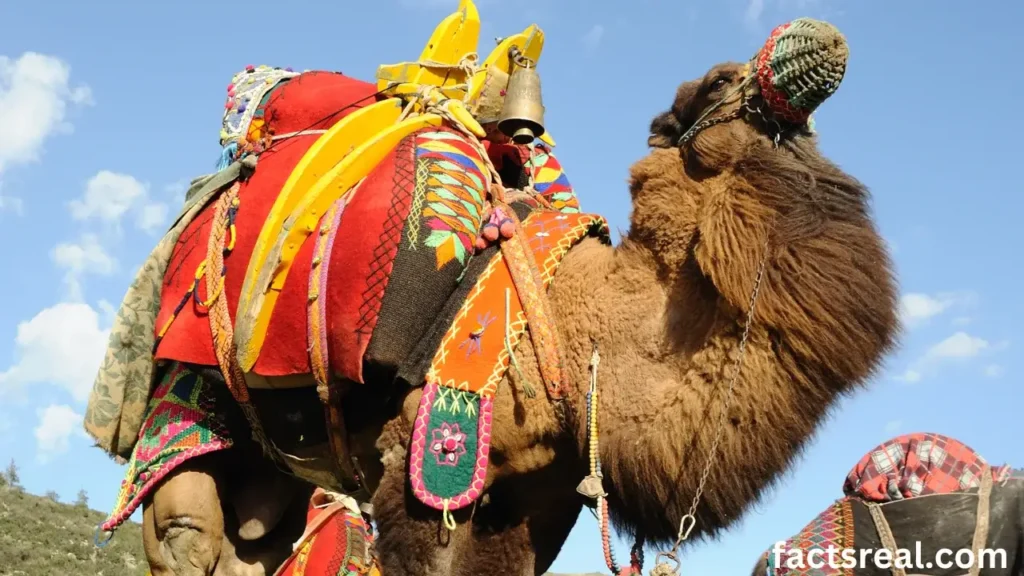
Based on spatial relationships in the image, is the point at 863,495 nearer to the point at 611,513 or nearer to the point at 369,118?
the point at 611,513

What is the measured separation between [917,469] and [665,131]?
1583 millimetres

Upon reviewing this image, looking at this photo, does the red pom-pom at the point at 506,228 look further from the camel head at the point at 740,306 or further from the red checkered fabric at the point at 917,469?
the red checkered fabric at the point at 917,469

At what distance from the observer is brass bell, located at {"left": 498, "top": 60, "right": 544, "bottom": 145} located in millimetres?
4195

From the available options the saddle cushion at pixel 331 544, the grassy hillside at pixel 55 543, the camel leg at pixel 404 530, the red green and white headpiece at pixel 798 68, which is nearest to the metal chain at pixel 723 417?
the red green and white headpiece at pixel 798 68

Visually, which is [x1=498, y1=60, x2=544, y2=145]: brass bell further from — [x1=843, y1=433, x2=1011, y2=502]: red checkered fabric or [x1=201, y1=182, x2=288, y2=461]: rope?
[x1=843, y1=433, x2=1011, y2=502]: red checkered fabric

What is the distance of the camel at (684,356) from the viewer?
307 cm

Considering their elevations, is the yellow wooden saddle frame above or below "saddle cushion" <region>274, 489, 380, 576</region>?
above

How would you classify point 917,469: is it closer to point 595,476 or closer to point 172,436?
point 595,476

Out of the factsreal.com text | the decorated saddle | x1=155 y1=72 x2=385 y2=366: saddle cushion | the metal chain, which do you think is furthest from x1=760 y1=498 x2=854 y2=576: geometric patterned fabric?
x1=155 y1=72 x2=385 y2=366: saddle cushion

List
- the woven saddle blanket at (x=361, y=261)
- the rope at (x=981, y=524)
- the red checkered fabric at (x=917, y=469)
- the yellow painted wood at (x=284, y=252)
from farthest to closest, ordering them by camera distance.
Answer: the yellow painted wood at (x=284, y=252) → the woven saddle blanket at (x=361, y=261) → the red checkered fabric at (x=917, y=469) → the rope at (x=981, y=524)

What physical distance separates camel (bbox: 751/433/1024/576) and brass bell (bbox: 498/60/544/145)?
6.84ft

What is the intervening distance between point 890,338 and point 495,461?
125 centimetres

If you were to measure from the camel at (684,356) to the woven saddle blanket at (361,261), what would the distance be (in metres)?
0.19

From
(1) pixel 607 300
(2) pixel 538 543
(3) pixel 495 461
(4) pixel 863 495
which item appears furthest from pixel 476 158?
(4) pixel 863 495
